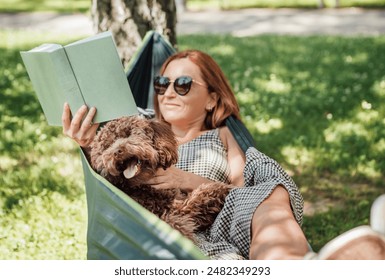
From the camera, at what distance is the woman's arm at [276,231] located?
2162 mm

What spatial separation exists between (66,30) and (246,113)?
8267 millimetres

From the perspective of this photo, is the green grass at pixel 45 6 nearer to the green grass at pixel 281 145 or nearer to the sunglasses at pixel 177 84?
the green grass at pixel 281 145

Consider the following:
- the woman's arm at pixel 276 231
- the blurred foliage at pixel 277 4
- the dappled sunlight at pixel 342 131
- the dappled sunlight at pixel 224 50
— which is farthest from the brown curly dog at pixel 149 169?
the blurred foliage at pixel 277 4

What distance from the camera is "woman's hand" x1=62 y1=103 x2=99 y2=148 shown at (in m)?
2.69

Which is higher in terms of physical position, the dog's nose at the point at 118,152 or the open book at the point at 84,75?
the open book at the point at 84,75

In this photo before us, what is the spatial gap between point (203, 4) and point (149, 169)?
16229mm

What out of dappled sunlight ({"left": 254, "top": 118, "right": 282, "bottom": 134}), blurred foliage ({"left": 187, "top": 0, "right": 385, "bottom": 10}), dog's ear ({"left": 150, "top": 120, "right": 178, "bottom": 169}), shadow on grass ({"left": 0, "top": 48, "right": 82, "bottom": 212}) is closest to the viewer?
dog's ear ({"left": 150, "top": 120, "right": 178, "bottom": 169})

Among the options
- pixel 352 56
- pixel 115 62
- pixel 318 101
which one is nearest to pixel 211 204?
pixel 115 62

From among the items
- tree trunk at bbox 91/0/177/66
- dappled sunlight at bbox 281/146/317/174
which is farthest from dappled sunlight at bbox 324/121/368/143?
tree trunk at bbox 91/0/177/66

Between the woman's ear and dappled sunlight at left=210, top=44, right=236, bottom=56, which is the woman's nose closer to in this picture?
the woman's ear

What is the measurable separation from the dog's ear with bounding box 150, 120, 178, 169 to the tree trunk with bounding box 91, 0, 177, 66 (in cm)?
206

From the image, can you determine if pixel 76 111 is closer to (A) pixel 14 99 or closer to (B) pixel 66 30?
(A) pixel 14 99

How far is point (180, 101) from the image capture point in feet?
11.0

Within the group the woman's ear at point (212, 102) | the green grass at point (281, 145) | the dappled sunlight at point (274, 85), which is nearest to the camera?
the woman's ear at point (212, 102)
